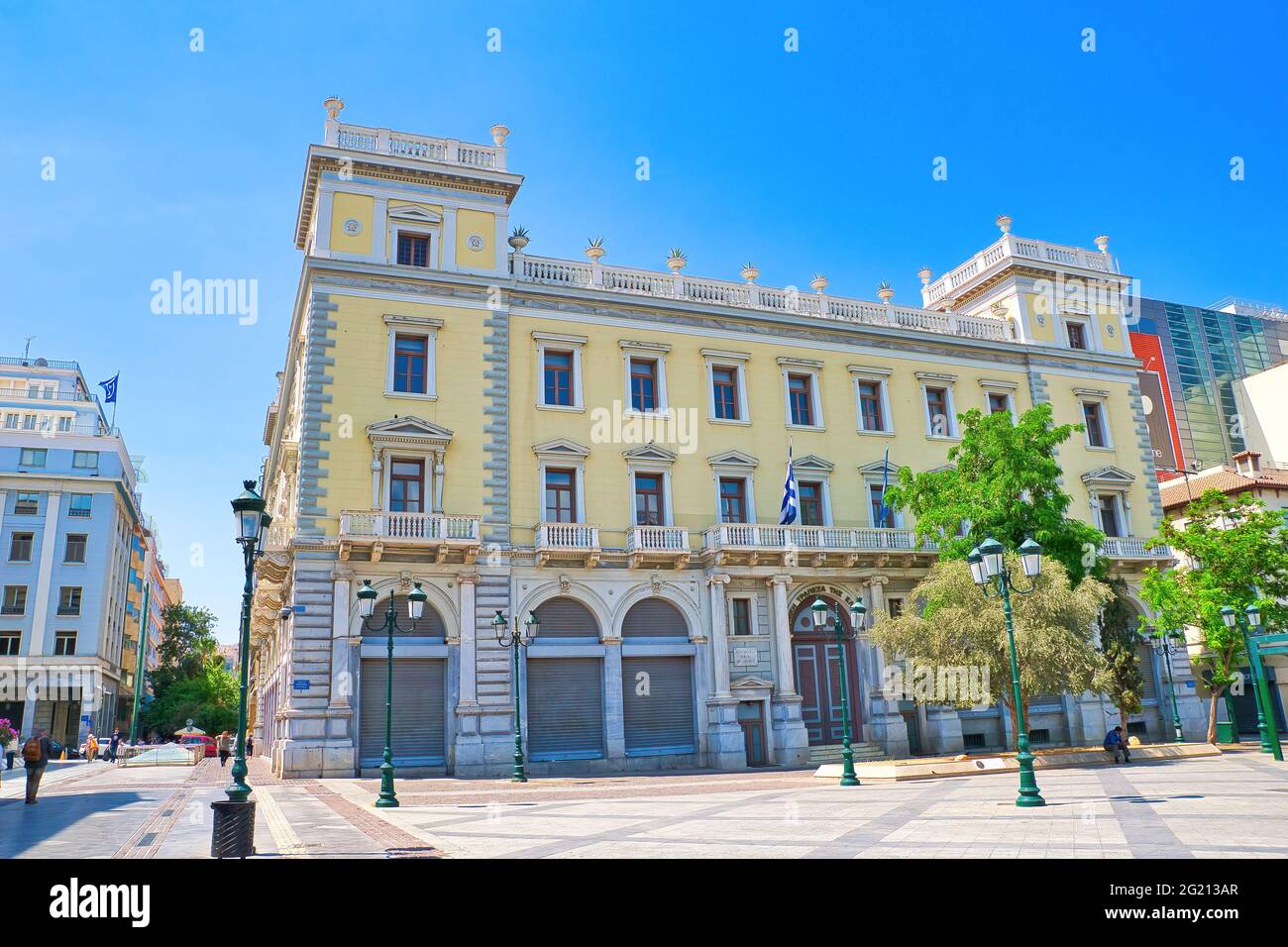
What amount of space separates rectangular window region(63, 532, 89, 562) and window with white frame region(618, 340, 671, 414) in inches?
1842

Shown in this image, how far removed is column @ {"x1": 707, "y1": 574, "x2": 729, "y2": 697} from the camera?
29938mm

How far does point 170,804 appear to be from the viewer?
19188 millimetres

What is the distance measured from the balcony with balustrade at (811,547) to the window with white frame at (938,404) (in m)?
5.26

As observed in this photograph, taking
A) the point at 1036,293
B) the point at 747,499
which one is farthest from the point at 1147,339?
the point at 747,499

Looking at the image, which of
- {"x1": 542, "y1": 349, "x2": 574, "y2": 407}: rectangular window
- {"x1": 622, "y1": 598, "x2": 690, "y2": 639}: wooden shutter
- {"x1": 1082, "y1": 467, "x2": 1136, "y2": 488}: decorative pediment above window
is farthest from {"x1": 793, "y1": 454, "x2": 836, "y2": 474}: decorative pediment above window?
{"x1": 1082, "y1": 467, "x2": 1136, "y2": 488}: decorative pediment above window

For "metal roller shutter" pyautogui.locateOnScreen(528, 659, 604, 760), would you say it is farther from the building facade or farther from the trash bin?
the building facade

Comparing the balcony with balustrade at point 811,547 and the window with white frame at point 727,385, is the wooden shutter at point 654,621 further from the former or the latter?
the window with white frame at point 727,385

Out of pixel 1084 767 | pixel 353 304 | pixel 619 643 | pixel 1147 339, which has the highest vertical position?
pixel 1147 339

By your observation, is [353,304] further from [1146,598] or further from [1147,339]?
[1147,339]

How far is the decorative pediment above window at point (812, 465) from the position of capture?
110 feet

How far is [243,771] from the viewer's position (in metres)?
11.5

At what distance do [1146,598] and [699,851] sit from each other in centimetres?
2969

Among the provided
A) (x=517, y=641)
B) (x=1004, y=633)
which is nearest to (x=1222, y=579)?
(x=1004, y=633)
